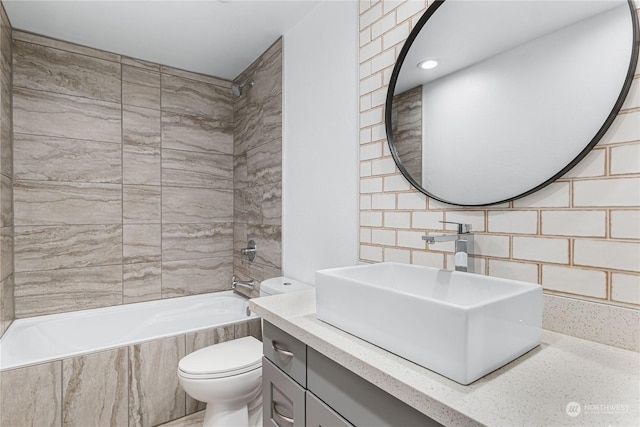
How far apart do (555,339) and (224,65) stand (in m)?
2.95

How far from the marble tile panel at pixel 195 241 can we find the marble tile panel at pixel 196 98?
3.40 ft

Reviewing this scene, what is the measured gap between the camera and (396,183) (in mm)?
1442

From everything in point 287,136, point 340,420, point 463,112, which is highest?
point 287,136

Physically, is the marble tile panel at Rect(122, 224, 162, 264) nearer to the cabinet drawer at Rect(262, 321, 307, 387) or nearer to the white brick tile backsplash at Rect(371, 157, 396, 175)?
the cabinet drawer at Rect(262, 321, 307, 387)

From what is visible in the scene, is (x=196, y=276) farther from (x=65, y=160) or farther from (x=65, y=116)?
(x=65, y=116)

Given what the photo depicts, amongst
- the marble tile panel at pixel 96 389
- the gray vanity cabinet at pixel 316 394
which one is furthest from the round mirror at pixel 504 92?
the marble tile panel at pixel 96 389

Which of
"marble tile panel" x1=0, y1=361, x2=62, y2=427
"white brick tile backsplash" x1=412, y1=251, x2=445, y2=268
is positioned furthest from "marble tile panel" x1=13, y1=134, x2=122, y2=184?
"white brick tile backsplash" x1=412, y1=251, x2=445, y2=268

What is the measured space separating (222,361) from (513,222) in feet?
5.24

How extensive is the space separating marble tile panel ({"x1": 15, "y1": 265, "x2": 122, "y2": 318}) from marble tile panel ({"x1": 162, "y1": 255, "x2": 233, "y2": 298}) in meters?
0.37

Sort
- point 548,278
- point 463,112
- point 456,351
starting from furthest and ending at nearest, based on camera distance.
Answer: point 463,112 → point 548,278 → point 456,351

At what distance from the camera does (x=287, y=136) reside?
234cm

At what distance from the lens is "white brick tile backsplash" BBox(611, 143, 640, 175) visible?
2.67ft

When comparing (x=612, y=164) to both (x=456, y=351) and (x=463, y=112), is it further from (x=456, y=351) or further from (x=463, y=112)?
(x=456, y=351)

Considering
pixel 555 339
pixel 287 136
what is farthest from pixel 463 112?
pixel 287 136
